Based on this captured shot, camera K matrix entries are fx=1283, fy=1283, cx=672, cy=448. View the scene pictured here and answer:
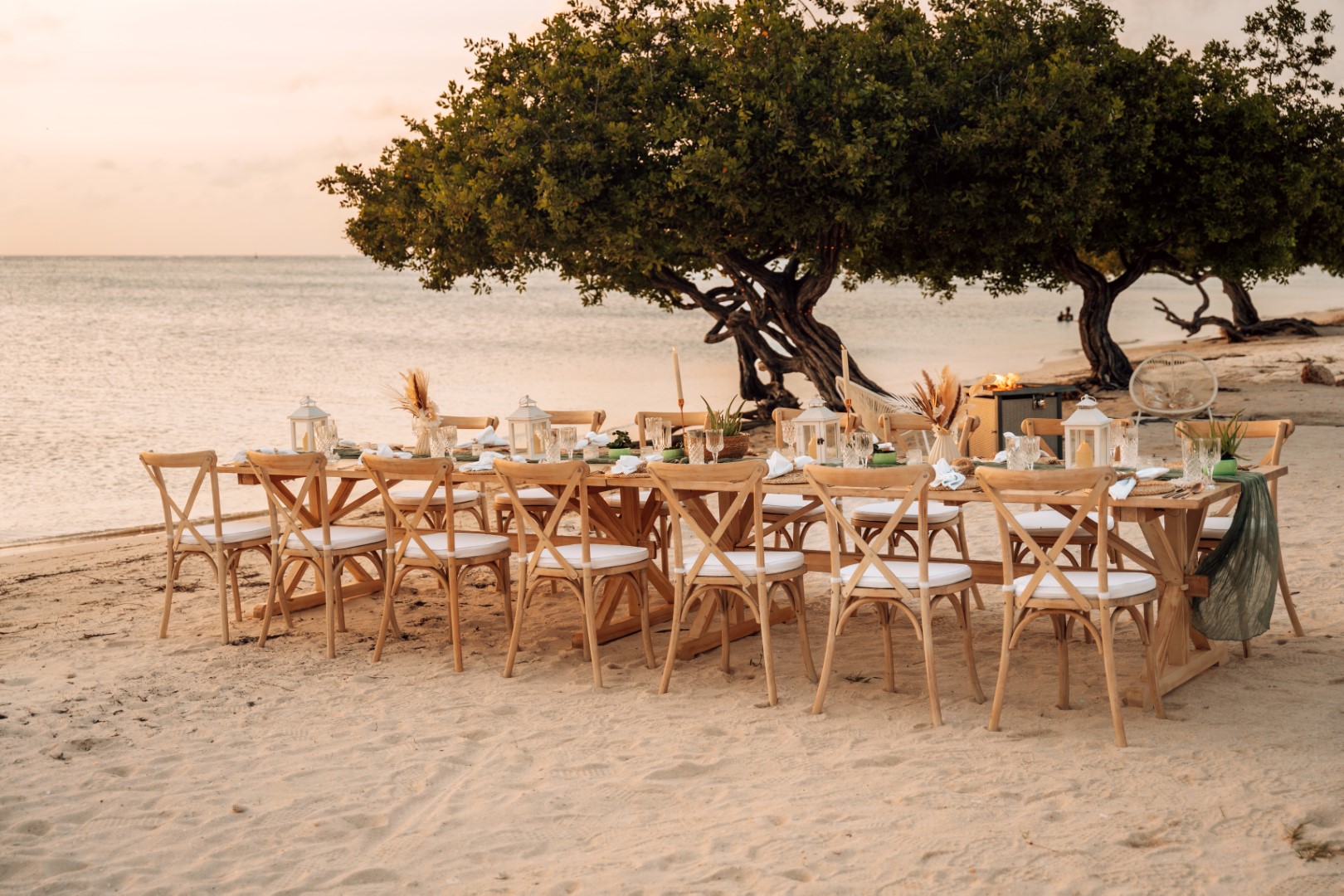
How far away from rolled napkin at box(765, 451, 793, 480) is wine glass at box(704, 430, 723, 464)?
22cm

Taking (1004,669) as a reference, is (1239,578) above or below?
above

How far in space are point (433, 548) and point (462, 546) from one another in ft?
0.40

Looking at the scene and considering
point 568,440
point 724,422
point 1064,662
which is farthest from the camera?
point 568,440

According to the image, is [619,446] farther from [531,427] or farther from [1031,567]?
[1031,567]

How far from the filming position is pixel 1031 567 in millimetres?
5125

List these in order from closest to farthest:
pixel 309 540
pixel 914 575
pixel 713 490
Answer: pixel 914 575 < pixel 713 490 < pixel 309 540

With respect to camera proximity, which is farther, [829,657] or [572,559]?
[572,559]

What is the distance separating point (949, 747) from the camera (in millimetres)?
4078

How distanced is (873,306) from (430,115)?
48.7 m

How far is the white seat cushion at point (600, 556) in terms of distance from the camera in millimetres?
5027

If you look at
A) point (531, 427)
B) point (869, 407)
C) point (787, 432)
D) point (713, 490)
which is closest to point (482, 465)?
point (531, 427)

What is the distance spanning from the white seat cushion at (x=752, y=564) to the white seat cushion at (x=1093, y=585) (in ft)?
2.79

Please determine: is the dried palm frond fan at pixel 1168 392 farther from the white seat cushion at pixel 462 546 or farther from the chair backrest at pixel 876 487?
the white seat cushion at pixel 462 546

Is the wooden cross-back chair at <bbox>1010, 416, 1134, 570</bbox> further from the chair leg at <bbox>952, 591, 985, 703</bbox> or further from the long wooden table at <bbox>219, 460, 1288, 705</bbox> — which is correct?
the chair leg at <bbox>952, 591, 985, 703</bbox>
